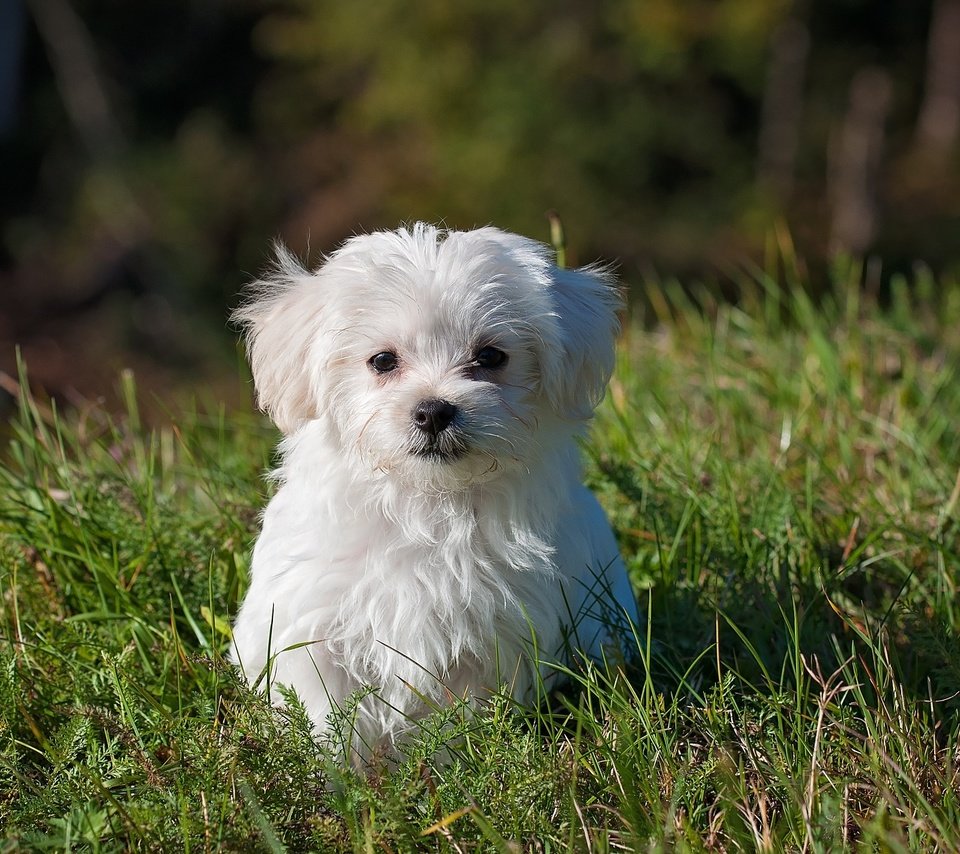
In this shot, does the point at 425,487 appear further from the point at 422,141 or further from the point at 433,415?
the point at 422,141

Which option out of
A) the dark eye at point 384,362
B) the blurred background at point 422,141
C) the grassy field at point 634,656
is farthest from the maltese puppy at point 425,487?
the blurred background at point 422,141

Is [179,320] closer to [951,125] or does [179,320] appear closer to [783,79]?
[783,79]

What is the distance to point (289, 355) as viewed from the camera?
10.2ft

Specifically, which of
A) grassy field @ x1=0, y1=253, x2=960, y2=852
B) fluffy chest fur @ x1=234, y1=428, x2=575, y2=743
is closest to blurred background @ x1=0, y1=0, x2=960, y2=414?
grassy field @ x1=0, y1=253, x2=960, y2=852

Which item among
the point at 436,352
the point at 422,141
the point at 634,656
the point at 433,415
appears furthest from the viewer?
the point at 422,141

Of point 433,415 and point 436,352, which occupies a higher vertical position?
point 436,352

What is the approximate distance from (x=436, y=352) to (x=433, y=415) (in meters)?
0.24

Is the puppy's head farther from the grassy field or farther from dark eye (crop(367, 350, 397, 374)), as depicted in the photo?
the grassy field

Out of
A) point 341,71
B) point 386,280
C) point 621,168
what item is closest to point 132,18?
point 341,71

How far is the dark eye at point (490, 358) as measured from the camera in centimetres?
308

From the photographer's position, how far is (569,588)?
121 inches

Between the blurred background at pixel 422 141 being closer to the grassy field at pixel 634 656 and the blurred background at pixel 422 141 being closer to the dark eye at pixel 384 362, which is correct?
the grassy field at pixel 634 656

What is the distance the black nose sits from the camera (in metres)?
2.87

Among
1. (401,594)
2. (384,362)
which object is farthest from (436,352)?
(401,594)
